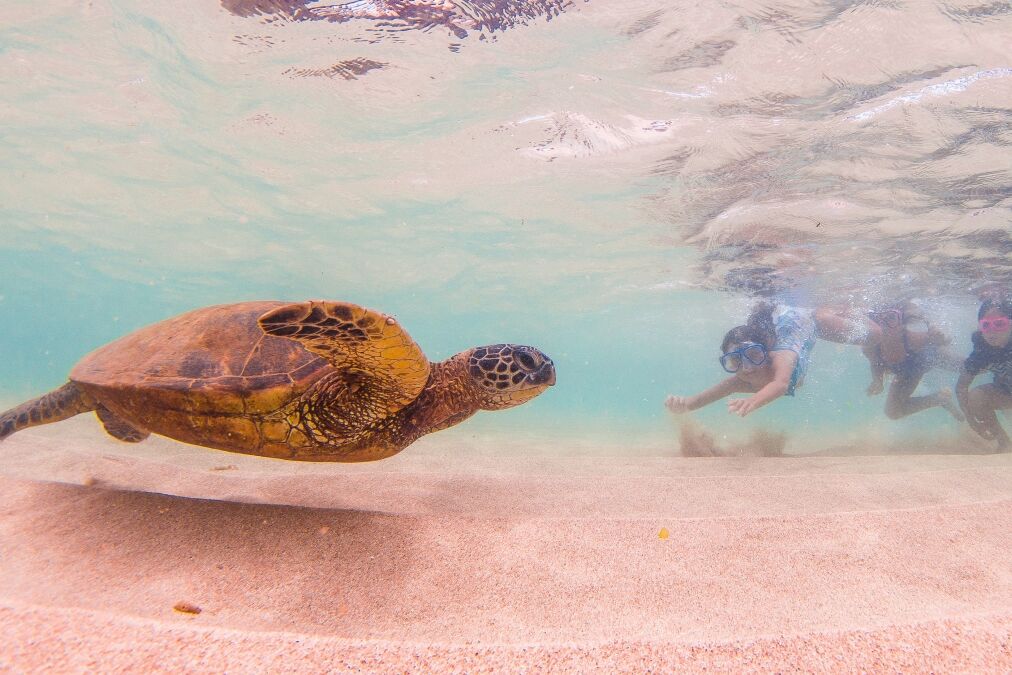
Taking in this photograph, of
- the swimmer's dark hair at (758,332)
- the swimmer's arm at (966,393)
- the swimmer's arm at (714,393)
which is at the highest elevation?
the swimmer's dark hair at (758,332)

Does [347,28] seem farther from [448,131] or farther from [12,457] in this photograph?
[12,457]

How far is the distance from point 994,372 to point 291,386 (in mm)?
13961

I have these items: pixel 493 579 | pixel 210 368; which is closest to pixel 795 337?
pixel 493 579

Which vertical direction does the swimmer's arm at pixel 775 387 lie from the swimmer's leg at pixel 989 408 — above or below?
above

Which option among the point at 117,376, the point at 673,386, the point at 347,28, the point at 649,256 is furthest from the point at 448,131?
the point at 673,386

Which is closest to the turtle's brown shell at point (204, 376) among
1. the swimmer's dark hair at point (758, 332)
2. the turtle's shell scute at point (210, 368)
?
the turtle's shell scute at point (210, 368)

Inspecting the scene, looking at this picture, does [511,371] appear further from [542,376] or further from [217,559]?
[217,559]

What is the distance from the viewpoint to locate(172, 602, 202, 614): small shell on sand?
1891mm

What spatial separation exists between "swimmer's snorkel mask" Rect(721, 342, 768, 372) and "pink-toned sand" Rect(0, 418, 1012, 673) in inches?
170

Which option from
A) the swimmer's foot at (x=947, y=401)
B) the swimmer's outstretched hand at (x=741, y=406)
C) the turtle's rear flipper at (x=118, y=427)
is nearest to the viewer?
the turtle's rear flipper at (x=118, y=427)

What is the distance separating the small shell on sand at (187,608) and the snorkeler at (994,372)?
13.4m

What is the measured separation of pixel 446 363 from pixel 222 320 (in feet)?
6.02

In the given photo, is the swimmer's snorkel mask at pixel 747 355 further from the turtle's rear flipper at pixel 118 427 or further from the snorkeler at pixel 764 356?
the turtle's rear flipper at pixel 118 427

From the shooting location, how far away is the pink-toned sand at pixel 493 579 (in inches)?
57.1
